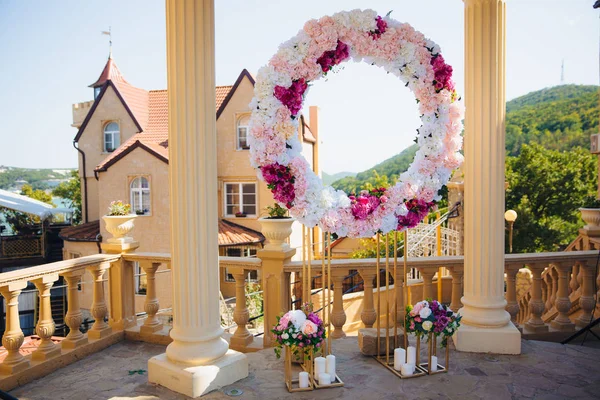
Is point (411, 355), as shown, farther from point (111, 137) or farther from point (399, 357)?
point (111, 137)

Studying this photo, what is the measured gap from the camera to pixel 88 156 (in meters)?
21.7

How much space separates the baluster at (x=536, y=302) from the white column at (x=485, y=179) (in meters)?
0.70

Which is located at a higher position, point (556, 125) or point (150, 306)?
point (556, 125)

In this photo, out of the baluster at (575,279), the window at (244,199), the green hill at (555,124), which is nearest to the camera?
the baluster at (575,279)

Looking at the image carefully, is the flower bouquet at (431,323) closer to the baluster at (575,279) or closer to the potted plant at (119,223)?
the baluster at (575,279)

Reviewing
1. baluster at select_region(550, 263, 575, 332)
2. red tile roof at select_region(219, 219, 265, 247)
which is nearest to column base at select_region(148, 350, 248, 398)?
baluster at select_region(550, 263, 575, 332)

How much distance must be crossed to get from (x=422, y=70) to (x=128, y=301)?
12.9ft

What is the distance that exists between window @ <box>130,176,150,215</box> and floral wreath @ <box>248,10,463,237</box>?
15.7 metres

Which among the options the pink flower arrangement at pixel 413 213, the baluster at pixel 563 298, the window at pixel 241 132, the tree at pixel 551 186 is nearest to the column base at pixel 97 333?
the pink flower arrangement at pixel 413 213

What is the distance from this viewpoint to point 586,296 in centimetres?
523

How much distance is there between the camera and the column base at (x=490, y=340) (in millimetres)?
4570

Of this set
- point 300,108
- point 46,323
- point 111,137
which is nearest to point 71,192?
point 111,137

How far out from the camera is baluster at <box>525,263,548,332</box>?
5.17 metres

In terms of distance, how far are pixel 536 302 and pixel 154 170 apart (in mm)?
15505
